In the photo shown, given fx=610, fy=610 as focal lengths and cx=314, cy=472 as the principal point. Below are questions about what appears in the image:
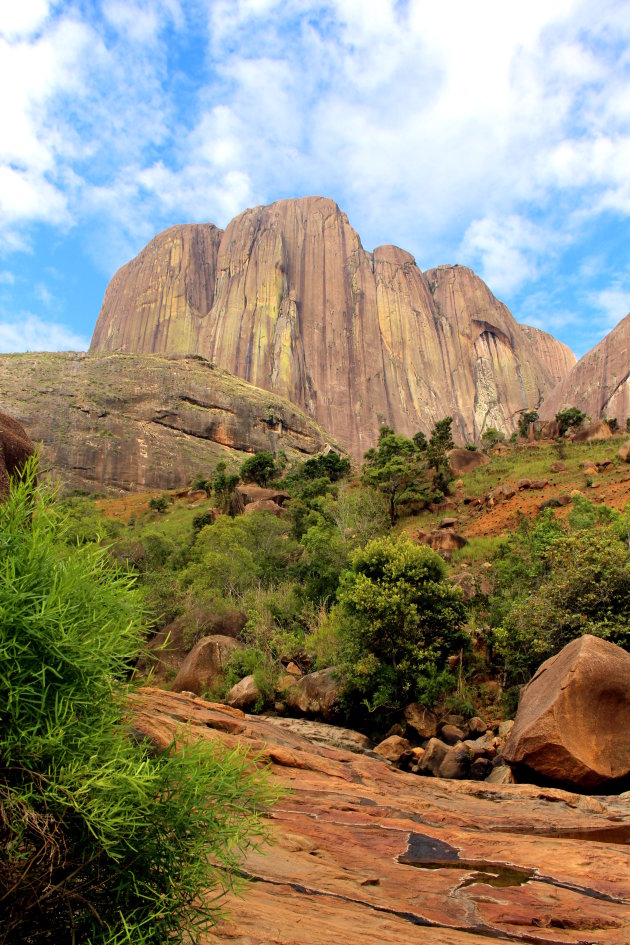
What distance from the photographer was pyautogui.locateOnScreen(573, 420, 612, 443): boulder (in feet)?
121

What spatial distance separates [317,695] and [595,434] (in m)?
28.9

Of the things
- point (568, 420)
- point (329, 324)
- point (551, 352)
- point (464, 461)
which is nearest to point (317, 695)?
point (464, 461)

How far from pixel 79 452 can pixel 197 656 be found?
140 ft

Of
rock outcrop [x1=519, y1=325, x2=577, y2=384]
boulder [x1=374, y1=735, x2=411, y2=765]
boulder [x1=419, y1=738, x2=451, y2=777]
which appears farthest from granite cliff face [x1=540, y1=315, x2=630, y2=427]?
boulder [x1=419, y1=738, x2=451, y2=777]

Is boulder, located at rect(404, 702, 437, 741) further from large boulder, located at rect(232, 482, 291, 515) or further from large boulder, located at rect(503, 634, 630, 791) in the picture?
large boulder, located at rect(232, 482, 291, 515)

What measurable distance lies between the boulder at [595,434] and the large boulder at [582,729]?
96.6 feet

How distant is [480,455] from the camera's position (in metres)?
37.5

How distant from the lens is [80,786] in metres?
2.47

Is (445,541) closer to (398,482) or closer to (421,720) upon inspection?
(398,482)

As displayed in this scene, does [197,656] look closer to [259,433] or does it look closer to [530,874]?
[530,874]

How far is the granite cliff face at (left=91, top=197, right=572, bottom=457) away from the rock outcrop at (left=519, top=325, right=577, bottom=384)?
8.08m

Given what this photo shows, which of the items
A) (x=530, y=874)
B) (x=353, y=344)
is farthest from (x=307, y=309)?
(x=530, y=874)

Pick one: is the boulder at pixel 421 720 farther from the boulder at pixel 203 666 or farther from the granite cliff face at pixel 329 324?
the granite cliff face at pixel 329 324

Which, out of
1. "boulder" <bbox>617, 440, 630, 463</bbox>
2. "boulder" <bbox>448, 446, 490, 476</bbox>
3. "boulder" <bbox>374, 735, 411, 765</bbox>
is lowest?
"boulder" <bbox>374, 735, 411, 765</bbox>
